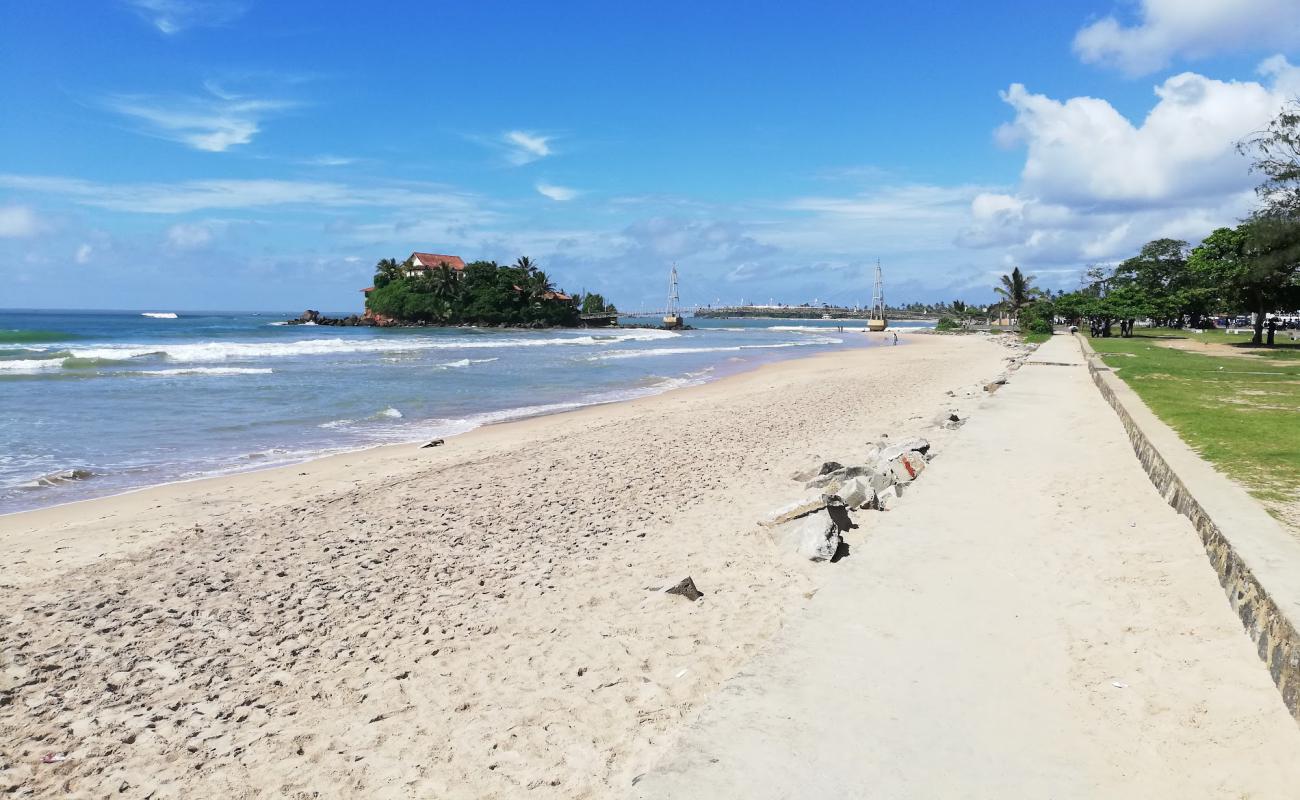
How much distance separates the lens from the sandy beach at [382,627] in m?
3.64

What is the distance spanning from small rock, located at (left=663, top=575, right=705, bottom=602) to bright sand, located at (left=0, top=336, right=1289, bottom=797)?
82 mm

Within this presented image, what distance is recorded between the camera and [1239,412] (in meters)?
10.9

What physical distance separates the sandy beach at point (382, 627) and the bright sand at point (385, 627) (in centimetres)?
2

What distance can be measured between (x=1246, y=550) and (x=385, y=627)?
5.42m

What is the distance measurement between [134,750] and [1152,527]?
279 inches

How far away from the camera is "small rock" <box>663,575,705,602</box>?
5.38 meters

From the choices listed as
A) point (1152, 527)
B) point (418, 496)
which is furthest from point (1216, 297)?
point (418, 496)

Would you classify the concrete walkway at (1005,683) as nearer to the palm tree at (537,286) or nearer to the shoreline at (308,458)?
the shoreline at (308,458)

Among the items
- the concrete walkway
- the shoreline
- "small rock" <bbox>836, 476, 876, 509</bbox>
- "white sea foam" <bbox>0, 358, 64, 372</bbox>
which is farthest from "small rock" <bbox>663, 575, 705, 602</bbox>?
"white sea foam" <bbox>0, 358, 64, 372</bbox>

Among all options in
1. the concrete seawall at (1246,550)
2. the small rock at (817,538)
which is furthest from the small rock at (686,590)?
the concrete seawall at (1246,550)

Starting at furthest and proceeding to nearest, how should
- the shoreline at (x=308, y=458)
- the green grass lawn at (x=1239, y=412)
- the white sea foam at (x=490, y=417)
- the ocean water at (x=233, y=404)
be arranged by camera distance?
the white sea foam at (x=490, y=417), the ocean water at (x=233, y=404), the shoreline at (x=308, y=458), the green grass lawn at (x=1239, y=412)

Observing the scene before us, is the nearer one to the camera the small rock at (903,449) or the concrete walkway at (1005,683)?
the concrete walkway at (1005,683)

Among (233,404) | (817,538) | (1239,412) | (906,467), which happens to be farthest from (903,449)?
(233,404)

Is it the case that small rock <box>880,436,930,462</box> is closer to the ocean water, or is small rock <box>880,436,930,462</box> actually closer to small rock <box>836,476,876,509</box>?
small rock <box>836,476,876,509</box>
